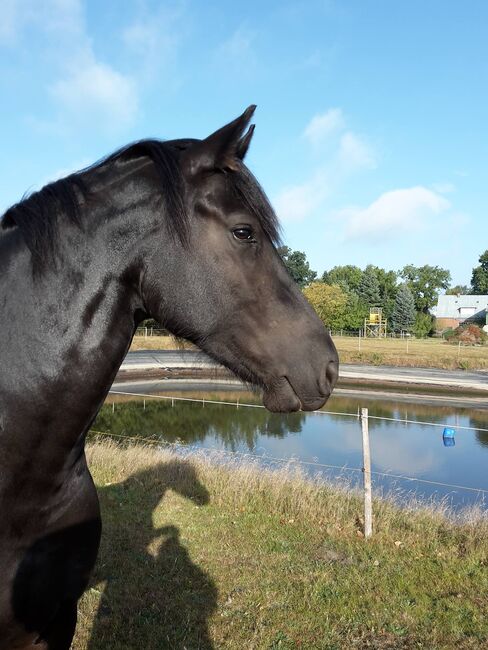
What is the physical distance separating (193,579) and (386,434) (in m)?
12.0

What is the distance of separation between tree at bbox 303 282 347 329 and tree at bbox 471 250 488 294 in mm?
50556

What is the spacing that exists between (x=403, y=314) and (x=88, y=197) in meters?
75.3

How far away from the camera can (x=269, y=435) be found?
15.1 m

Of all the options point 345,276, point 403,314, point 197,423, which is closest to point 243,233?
point 197,423

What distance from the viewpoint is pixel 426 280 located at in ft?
299

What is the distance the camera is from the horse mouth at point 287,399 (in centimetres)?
170

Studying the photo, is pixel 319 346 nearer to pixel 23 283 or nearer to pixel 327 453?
pixel 23 283

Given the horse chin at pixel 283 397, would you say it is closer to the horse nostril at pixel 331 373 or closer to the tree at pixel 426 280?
the horse nostril at pixel 331 373

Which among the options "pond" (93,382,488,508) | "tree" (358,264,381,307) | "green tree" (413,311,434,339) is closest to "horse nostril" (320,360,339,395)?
"pond" (93,382,488,508)

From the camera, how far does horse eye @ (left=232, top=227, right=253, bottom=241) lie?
170 centimetres

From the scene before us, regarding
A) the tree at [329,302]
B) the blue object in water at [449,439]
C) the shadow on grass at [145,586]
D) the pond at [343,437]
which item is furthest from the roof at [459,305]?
the shadow on grass at [145,586]

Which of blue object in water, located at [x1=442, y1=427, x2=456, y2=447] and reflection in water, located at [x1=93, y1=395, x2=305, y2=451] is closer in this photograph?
blue object in water, located at [x1=442, y1=427, x2=456, y2=447]

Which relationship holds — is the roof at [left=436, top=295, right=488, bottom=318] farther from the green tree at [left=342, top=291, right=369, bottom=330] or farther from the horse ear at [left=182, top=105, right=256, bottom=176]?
the horse ear at [left=182, top=105, right=256, bottom=176]

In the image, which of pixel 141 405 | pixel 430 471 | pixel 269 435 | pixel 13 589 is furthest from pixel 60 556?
pixel 141 405
